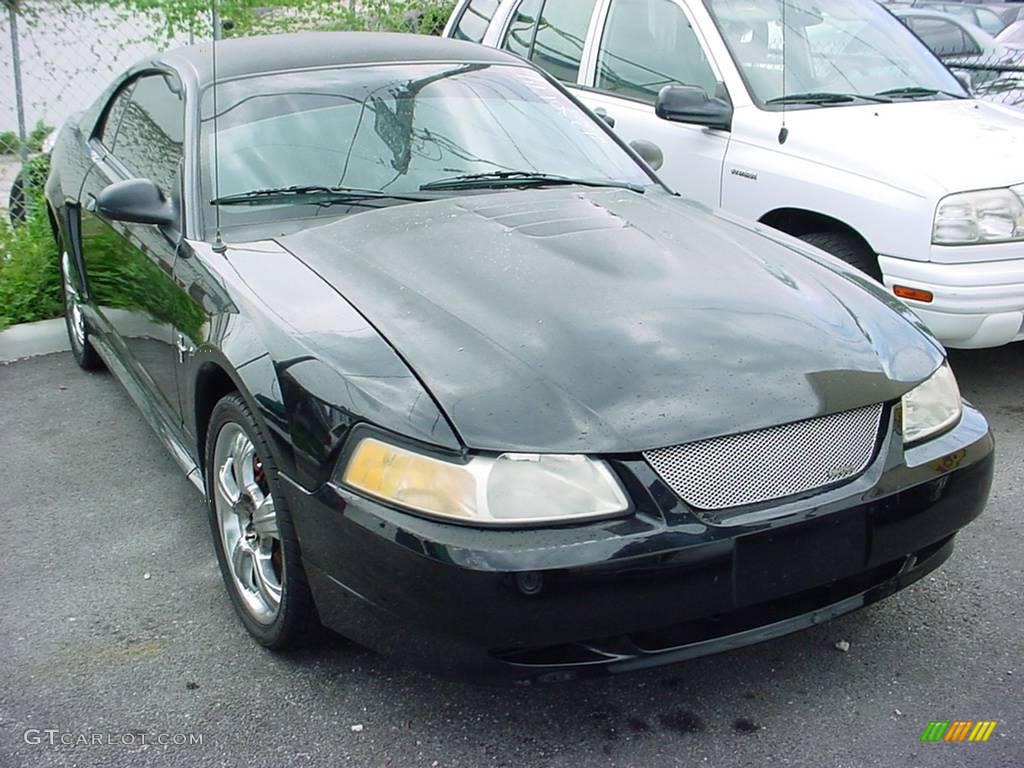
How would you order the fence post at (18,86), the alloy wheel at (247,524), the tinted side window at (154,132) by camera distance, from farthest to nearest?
the fence post at (18,86) < the tinted side window at (154,132) < the alloy wheel at (247,524)

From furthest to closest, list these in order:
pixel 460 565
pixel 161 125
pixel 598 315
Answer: pixel 161 125 < pixel 598 315 < pixel 460 565

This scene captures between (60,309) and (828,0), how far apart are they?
14.4 ft

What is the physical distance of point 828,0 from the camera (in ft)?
18.6

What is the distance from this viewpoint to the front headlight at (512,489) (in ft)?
7.43

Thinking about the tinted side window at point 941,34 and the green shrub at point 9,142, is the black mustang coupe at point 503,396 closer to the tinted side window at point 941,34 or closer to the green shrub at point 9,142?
the green shrub at point 9,142

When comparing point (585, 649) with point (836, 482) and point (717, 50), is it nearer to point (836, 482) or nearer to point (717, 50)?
point (836, 482)

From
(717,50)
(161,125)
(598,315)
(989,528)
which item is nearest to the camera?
(598,315)

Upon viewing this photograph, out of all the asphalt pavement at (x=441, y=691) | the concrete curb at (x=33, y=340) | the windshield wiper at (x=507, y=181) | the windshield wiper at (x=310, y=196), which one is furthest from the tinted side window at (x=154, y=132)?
the concrete curb at (x=33, y=340)

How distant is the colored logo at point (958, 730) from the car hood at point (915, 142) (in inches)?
91.7

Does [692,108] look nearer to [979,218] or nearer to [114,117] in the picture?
[979,218]

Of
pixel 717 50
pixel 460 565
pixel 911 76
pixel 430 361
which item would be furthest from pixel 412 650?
pixel 911 76

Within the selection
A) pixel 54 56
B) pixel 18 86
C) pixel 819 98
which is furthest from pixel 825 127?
pixel 54 56

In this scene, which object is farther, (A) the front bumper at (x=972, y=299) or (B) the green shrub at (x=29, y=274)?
(B) the green shrub at (x=29, y=274)

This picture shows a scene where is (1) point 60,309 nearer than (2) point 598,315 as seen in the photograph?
No
